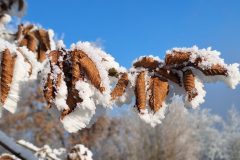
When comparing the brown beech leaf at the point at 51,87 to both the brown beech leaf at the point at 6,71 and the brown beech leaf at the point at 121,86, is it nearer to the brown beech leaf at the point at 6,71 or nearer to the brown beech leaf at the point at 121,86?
the brown beech leaf at the point at 6,71

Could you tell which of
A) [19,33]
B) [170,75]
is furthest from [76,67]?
[19,33]

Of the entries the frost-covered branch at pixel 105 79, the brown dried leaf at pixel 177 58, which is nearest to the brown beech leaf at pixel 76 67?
the frost-covered branch at pixel 105 79

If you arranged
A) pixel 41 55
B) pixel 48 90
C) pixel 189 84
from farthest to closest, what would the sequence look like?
1. pixel 41 55
2. pixel 189 84
3. pixel 48 90

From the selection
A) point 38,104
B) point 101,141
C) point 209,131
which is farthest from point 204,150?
point 38,104

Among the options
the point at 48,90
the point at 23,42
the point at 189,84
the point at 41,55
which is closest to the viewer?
the point at 48,90

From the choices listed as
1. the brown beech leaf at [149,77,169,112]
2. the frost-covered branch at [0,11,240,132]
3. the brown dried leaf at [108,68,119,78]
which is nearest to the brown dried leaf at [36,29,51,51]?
the frost-covered branch at [0,11,240,132]

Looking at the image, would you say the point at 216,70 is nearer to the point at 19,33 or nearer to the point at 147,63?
the point at 147,63

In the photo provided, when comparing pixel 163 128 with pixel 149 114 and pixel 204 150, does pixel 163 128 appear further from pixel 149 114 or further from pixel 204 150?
pixel 149 114
